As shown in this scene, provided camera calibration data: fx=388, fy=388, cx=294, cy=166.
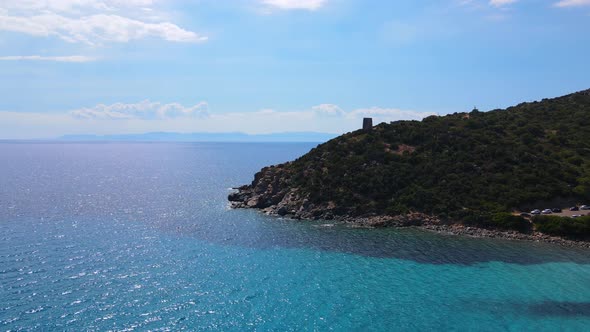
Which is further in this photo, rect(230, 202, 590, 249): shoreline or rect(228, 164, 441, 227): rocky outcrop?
rect(228, 164, 441, 227): rocky outcrop

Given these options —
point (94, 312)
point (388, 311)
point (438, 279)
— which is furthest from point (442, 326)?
point (94, 312)

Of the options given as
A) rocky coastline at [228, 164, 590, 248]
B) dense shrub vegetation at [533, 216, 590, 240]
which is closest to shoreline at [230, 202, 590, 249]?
rocky coastline at [228, 164, 590, 248]

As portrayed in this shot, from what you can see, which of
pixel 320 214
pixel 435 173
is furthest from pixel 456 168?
pixel 320 214

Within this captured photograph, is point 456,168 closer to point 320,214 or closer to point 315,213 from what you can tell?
point 320,214

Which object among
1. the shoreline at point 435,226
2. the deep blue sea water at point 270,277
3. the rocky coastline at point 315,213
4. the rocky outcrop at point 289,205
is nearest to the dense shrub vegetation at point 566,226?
the shoreline at point 435,226

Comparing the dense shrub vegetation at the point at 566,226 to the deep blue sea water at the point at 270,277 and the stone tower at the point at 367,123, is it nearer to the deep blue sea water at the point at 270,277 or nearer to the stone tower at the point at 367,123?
the deep blue sea water at the point at 270,277

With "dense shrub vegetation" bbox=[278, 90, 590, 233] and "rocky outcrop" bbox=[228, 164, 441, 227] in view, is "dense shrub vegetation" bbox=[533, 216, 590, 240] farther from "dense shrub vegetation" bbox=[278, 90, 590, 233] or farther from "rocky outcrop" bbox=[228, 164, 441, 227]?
"rocky outcrop" bbox=[228, 164, 441, 227]
